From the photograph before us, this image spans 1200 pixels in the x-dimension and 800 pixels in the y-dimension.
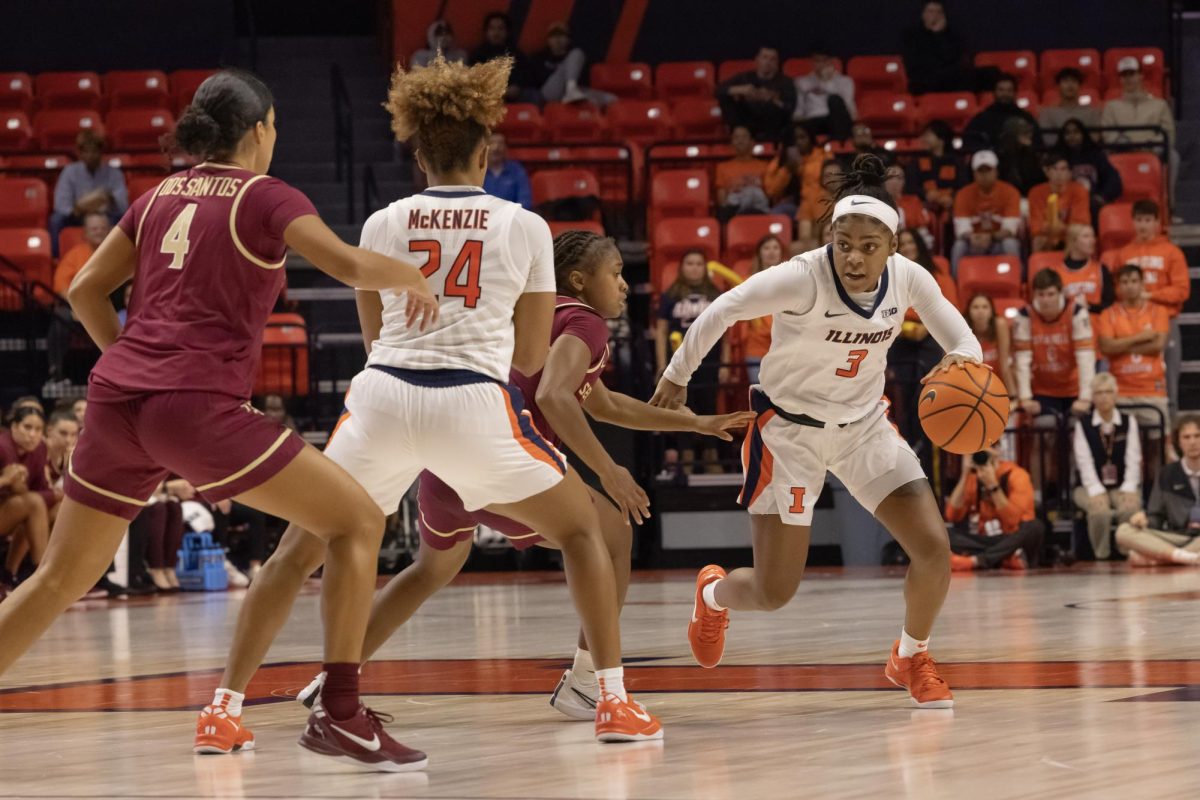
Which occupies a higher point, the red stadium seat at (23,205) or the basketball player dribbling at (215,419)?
the red stadium seat at (23,205)

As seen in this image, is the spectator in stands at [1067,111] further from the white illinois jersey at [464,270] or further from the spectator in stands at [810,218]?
the white illinois jersey at [464,270]

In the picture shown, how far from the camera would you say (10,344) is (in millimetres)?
14461

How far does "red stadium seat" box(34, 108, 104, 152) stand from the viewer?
1755cm

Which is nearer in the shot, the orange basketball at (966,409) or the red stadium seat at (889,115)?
the orange basketball at (966,409)

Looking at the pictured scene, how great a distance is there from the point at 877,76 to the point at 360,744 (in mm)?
14908

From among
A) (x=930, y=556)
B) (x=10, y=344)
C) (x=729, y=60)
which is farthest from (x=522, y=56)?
(x=930, y=556)

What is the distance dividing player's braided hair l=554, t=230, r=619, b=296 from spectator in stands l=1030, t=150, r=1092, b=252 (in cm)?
966

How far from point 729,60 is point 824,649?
1327 centimetres

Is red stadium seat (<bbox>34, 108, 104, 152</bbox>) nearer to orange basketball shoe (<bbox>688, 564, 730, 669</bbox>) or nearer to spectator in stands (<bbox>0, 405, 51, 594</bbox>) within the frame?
spectator in stands (<bbox>0, 405, 51, 594</bbox>)

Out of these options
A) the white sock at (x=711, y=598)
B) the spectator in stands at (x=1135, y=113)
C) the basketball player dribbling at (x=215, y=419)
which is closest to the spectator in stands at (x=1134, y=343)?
the spectator in stands at (x=1135, y=113)

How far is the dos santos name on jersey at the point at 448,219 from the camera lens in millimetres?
4820

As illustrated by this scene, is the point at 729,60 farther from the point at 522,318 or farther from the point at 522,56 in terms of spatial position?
the point at 522,318

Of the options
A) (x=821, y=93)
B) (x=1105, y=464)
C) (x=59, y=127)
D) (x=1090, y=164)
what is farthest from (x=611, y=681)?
(x=59, y=127)

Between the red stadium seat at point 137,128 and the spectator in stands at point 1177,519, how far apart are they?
960 cm
